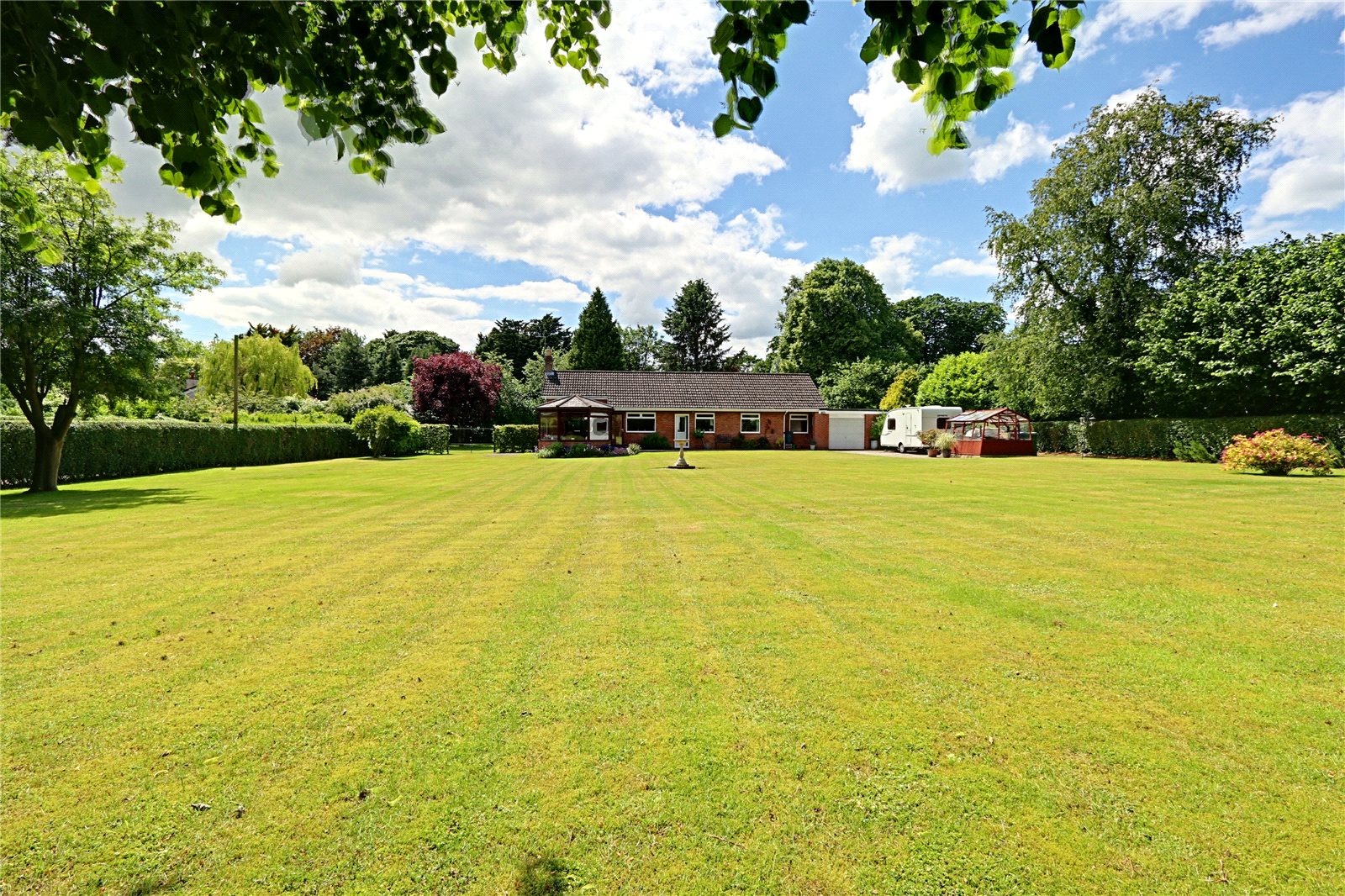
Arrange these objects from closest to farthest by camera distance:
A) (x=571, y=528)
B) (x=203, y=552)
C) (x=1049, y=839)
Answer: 1. (x=1049, y=839)
2. (x=203, y=552)
3. (x=571, y=528)

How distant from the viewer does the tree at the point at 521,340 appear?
6775cm

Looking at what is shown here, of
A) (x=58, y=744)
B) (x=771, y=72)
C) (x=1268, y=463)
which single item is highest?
(x=771, y=72)

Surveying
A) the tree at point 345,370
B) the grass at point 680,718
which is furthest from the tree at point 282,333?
the grass at point 680,718

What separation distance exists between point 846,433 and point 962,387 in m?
9.10

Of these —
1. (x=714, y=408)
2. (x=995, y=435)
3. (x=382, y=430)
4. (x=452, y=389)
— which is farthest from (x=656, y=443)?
(x=995, y=435)

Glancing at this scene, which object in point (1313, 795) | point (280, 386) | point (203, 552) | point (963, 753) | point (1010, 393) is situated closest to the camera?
point (1313, 795)

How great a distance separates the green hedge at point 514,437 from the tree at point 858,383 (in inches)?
972

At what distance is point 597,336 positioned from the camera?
5369 centimetres

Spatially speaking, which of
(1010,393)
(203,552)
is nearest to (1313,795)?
(203,552)

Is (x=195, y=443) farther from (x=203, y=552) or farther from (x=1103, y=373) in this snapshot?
(x=1103, y=373)

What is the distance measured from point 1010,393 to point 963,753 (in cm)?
3580

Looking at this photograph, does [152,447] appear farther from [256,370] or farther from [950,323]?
[950,323]

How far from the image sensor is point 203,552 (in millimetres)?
7082

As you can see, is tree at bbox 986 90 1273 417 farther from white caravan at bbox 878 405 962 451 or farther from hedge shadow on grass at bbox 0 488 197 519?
hedge shadow on grass at bbox 0 488 197 519
